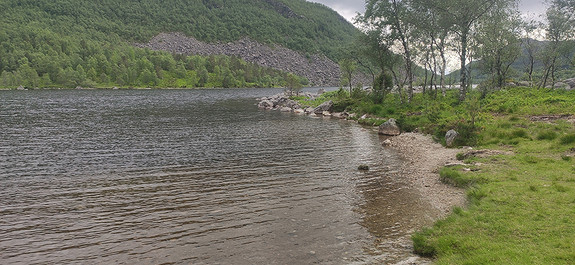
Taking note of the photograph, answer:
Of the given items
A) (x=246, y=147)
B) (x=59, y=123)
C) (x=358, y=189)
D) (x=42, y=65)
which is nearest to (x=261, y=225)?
(x=358, y=189)

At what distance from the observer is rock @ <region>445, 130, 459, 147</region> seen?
24.6m

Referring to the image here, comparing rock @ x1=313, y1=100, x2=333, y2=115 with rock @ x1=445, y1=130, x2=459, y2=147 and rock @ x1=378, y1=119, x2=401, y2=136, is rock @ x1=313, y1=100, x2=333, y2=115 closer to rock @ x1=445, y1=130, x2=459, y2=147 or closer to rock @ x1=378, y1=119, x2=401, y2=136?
rock @ x1=378, y1=119, x2=401, y2=136

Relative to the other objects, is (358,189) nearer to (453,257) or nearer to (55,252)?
(453,257)

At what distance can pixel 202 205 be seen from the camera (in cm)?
1395

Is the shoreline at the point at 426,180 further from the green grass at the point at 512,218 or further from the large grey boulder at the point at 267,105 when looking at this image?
the large grey boulder at the point at 267,105

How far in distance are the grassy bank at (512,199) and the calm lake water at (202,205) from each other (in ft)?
5.50

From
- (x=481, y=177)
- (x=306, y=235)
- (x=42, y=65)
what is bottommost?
(x=306, y=235)

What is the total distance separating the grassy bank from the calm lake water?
168 cm

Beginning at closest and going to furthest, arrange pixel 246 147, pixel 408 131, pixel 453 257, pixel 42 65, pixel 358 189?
pixel 453 257
pixel 358 189
pixel 246 147
pixel 408 131
pixel 42 65

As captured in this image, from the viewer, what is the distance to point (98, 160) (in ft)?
73.5

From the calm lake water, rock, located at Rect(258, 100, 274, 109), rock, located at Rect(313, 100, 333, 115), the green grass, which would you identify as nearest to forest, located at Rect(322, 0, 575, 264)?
the green grass

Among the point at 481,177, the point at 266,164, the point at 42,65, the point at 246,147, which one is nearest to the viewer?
the point at 481,177

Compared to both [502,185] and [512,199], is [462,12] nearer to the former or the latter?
[502,185]

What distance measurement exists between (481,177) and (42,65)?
22244 cm
